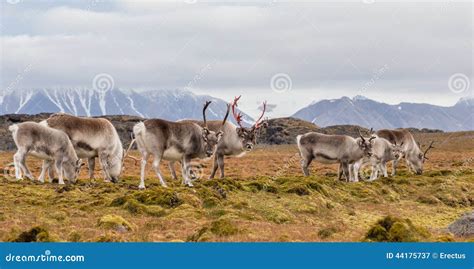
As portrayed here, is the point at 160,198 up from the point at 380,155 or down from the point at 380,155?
down

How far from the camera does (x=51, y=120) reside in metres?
30.2

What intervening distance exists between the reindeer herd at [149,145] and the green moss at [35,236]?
9804 millimetres

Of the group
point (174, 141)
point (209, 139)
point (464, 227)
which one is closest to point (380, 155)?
point (209, 139)

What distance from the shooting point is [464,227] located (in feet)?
76.5

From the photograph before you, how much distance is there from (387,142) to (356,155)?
528 centimetres

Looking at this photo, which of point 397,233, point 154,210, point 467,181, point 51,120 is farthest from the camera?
point 467,181

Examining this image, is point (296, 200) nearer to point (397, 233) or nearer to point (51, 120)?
point (397, 233)

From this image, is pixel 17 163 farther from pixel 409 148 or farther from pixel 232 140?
pixel 409 148

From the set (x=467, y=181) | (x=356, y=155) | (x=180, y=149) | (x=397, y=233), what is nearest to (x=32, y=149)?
(x=180, y=149)

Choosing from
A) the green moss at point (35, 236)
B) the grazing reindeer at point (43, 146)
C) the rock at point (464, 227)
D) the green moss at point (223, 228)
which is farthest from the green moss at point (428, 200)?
the green moss at point (35, 236)

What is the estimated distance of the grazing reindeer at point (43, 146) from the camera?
2795cm

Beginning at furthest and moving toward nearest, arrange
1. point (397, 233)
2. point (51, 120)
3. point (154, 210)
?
Result: 1. point (51, 120)
2. point (154, 210)
3. point (397, 233)

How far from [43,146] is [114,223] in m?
9.06

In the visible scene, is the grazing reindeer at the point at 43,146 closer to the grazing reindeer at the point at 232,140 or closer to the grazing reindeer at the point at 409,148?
the grazing reindeer at the point at 232,140
